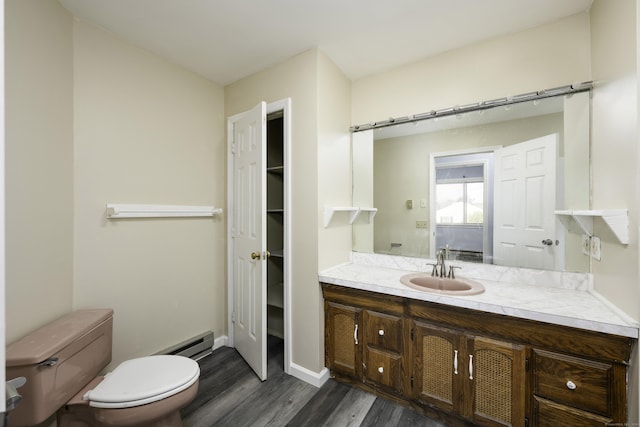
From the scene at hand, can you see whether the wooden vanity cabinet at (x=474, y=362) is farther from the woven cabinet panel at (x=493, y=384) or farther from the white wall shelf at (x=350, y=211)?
the white wall shelf at (x=350, y=211)

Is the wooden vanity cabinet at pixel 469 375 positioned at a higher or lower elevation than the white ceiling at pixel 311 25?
lower

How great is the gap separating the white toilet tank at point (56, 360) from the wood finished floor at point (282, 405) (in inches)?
24.7

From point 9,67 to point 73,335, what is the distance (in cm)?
125

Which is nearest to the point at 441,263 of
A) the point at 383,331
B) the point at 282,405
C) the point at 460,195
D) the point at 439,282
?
the point at 439,282

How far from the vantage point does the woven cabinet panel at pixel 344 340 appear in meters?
1.85

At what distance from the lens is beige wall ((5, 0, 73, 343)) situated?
121cm

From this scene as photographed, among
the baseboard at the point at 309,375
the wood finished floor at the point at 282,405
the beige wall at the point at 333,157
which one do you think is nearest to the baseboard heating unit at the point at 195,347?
the wood finished floor at the point at 282,405

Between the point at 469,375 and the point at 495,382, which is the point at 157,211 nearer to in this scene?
the point at 469,375

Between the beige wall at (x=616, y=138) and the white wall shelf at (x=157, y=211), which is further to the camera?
the white wall shelf at (x=157, y=211)

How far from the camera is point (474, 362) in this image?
4.70 feet

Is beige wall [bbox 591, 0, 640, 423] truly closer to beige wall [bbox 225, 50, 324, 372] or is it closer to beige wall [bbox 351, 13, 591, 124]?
beige wall [bbox 351, 13, 591, 124]

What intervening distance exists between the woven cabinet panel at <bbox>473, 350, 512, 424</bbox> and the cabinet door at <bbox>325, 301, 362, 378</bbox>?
694 millimetres

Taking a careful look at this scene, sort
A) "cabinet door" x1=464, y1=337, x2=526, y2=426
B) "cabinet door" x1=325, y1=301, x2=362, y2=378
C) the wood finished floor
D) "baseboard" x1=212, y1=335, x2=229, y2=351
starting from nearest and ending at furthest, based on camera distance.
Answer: "cabinet door" x1=464, y1=337, x2=526, y2=426, the wood finished floor, "cabinet door" x1=325, y1=301, x2=362, y2=378, "baseboard" x1=212, y1=335, x2=229, y2=351

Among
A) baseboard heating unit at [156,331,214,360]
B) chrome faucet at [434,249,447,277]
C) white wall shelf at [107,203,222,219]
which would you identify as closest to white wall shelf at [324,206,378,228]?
chrome faucet at [434,249,447,277]
